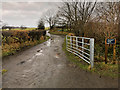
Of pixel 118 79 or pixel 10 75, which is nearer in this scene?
pixel 118 79

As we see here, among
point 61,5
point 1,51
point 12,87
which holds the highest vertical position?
point 61,5

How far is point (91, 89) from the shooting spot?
300cm

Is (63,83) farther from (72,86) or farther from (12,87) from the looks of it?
(12,87)

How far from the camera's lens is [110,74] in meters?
3.92

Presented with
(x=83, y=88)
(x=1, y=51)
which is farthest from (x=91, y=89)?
(x=1, y=51)

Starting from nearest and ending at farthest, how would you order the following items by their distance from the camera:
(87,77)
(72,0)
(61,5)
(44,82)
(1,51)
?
(44,82) < (87,77) < (1,51) < (72,0) < (61,5)

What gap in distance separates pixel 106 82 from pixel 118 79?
580 millimetres

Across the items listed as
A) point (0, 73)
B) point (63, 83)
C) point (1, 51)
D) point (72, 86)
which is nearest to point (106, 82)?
point (72, 86)

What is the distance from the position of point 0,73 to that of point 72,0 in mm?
21818

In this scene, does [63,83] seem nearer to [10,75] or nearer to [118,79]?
[118,79]

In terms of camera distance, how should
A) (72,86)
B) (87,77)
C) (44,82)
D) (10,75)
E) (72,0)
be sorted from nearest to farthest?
(72,86), (44,82), (87,77), (10,75), (72,0)

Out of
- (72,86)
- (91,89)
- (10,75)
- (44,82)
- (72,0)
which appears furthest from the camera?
(72,0)

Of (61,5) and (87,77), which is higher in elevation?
(61,5)

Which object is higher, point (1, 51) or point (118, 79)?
point (1, 51)
